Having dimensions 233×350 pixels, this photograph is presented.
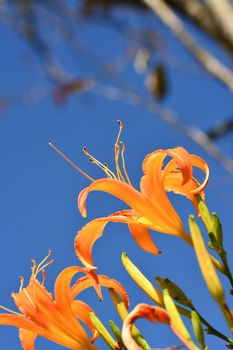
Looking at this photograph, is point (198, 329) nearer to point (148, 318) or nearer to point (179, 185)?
point (148, 318)

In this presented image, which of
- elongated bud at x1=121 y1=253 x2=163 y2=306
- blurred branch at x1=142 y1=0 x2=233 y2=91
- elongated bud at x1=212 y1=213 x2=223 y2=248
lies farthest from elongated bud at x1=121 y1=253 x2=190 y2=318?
blurred branch at x1=142 y1=0 x2=233 y2=91

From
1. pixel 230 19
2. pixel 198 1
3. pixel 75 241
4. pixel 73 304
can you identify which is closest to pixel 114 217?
pixel 75 241

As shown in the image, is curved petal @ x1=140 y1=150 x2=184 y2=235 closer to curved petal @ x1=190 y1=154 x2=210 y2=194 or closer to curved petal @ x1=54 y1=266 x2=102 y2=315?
curved petal @ x1=190 y1=154 x2=210 y2=194

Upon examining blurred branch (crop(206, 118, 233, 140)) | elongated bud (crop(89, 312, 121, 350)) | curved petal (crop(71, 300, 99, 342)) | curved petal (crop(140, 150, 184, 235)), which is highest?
blurred branch (crop(206, 118, 233, 140))

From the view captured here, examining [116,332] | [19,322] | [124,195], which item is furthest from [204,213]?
[19,322]

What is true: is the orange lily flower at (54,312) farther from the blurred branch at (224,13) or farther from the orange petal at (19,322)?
the blurred branch at (224,13)

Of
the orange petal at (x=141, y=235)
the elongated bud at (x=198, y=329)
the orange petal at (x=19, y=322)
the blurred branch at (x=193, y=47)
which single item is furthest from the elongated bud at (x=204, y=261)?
the blurred branch at (x=193, y=47)

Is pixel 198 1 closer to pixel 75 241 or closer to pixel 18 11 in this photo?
pixel 18 11
